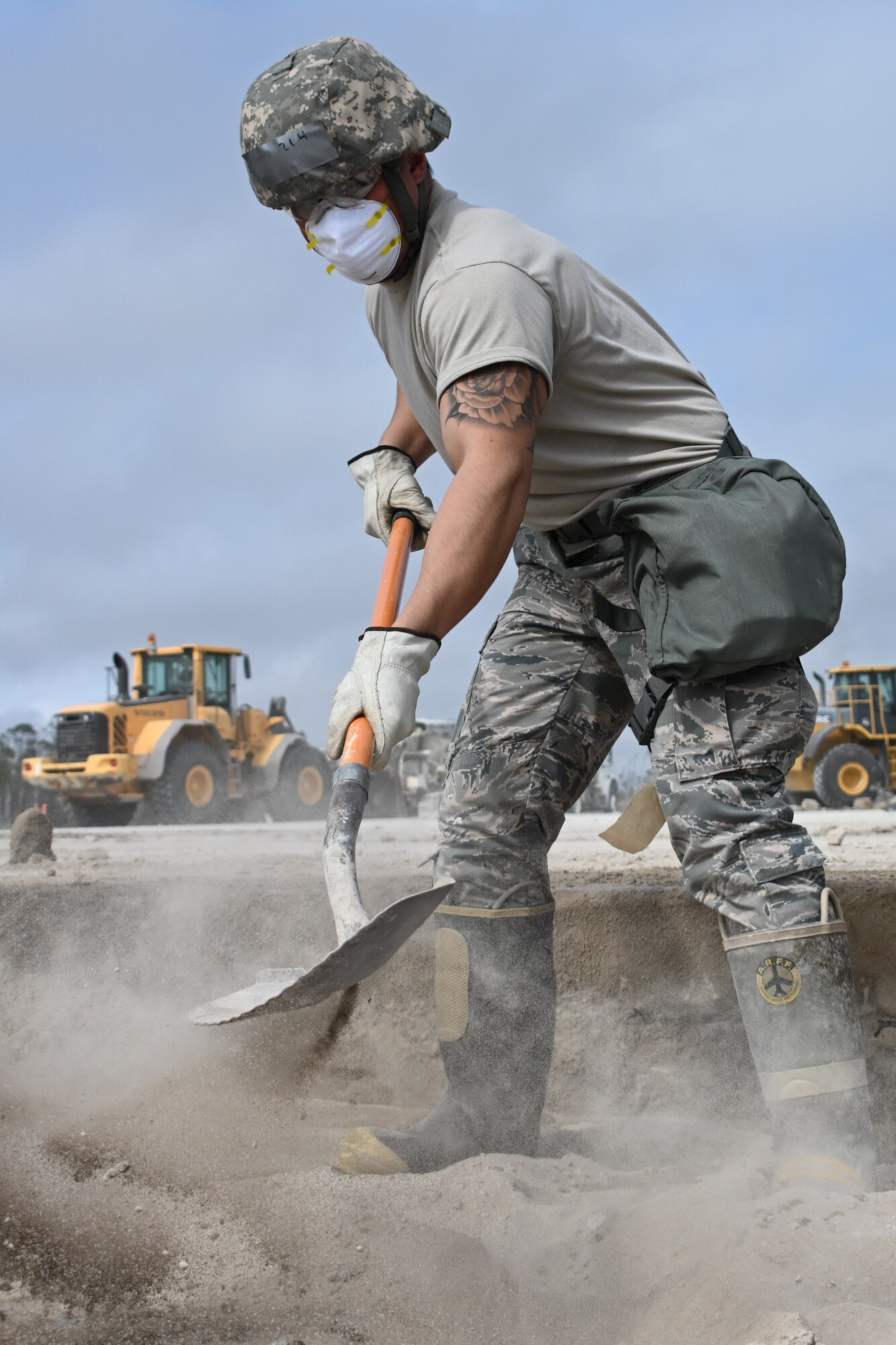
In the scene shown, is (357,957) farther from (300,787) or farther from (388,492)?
(300,787)

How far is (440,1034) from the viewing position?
7.34 feet

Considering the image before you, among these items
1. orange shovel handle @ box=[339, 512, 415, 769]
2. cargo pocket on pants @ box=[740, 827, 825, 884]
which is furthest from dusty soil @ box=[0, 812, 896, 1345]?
orange shovel handle @ box=[339, 512, 415, 769]

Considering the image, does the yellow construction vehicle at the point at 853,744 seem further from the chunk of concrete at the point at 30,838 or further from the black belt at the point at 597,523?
the black belt at the point at 597,523

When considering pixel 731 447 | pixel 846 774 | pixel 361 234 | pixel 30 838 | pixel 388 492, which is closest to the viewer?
pixel 361 234

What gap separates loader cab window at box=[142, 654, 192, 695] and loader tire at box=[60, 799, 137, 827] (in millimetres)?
1417

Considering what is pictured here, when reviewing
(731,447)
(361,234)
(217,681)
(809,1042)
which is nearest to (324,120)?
(361,234)

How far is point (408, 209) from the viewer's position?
6.48ft

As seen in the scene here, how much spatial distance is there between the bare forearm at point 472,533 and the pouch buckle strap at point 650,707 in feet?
1.32

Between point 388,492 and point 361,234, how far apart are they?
0.67m

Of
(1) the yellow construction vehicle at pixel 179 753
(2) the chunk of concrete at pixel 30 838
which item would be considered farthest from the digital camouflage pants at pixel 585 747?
(1) the yellow construction vehicle at pixel 179 753

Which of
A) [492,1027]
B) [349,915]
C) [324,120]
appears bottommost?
[492,1027]

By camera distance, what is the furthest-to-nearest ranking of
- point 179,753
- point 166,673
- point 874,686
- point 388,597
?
1. point 874,686
2. point 166,673
3. point 179,753
4. point 388,597

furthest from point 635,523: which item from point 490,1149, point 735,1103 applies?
point 735,1103

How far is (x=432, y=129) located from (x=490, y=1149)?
1.89 m
